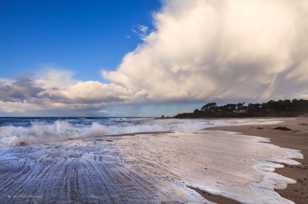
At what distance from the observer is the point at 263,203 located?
4012 mm

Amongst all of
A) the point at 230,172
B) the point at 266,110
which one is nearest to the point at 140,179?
the point at 230,172

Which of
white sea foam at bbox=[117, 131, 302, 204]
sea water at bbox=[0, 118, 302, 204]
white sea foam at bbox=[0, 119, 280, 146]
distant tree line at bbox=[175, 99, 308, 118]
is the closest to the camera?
sea water at bbox=[0, 118, 302, 204]

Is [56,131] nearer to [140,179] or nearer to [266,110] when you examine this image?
[140,179]

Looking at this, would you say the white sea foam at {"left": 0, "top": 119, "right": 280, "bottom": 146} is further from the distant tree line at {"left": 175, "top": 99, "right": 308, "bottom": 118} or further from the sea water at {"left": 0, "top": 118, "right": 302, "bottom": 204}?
the distant tree line at {"left": 175, "top": 99, "right": 308, "bottom": 118}

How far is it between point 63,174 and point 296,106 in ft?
294

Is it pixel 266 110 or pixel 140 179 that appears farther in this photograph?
pixel 266 110

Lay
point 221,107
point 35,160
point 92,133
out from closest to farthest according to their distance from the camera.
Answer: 1. point 35,160
2. point 92,133
3. point 221,107

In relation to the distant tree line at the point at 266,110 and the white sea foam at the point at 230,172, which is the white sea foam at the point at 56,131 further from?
the distant tree line at the point at 266,110

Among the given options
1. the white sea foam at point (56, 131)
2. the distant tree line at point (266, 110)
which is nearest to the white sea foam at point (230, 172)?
the white sea foam at point (56, 131)

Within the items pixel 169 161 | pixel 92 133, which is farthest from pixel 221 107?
pixel 169 161

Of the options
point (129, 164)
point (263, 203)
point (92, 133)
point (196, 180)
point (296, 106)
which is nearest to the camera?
point (263, 203)

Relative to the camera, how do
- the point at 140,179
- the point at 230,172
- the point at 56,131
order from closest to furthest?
the point at 140,179
the point at 230,172
the point at 56,131

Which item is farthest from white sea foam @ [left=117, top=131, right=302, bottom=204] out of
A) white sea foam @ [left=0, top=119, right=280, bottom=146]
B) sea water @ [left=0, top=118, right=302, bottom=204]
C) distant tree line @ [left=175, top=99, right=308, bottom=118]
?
distant tree line @ [left=175, top=99, right=308, bottom=118]

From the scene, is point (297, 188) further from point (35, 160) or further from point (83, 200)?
point (35, 160)
